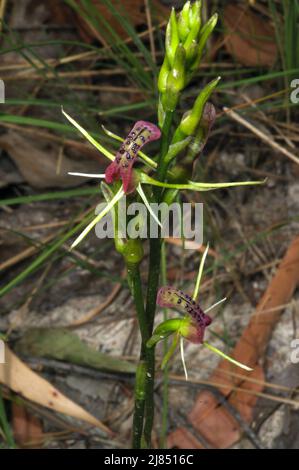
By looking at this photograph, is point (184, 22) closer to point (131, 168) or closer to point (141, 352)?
point (131, 168)

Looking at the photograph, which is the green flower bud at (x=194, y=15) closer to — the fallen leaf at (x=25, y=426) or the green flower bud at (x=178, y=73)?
the green flower bud at (x=178, y=73)

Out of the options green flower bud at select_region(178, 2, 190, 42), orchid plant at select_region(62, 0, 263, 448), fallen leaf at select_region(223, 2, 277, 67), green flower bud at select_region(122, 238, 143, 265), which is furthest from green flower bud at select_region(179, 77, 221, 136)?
fallen leaf at select_region(223, 2, 277, 67)

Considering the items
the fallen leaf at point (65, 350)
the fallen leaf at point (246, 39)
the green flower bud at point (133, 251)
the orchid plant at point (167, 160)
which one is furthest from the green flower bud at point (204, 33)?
the fallen leaf at point (246, 39)

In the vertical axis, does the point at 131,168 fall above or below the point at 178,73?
below

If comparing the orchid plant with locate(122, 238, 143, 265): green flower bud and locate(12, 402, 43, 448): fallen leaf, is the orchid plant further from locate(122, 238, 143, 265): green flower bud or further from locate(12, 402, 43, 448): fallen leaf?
locate(12, 402, 43, 448): fallen leaf

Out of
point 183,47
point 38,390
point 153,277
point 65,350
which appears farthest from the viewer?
point 65,350

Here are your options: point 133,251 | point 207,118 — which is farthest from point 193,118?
point 133,251

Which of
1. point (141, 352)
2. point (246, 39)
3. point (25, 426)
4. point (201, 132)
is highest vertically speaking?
point (246, 39)
